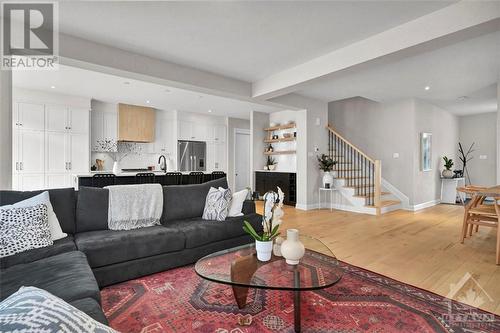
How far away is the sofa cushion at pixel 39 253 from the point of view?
194 cm

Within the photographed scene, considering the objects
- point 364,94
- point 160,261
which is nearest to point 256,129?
point 364,94

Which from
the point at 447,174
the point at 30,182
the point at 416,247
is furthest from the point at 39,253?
the point at 447,174

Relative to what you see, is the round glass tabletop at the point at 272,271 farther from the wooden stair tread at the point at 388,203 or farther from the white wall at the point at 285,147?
the white wall at the point at 285,147

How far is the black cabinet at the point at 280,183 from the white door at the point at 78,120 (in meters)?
4.60

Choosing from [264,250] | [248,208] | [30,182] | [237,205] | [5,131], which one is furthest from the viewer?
[30,182]

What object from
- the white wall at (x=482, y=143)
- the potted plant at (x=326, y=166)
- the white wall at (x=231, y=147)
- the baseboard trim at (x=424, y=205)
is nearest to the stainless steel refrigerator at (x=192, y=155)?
the white wall at (x=231, y=147)

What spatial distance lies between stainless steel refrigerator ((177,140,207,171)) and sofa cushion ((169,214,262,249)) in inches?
188

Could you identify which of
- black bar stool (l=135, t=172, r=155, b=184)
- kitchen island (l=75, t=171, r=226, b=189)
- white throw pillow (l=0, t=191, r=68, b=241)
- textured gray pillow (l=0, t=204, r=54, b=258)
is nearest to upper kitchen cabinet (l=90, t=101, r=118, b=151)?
kitchen island (l=75, t=171, r=226, b=189)

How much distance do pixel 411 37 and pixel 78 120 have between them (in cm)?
672

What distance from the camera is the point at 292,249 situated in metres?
1.82

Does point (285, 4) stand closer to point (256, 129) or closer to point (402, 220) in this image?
point (402, 220)

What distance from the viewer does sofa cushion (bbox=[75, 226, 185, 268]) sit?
2.27 meters

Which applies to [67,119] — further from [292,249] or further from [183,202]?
[292,249]

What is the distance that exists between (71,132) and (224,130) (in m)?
4.30
